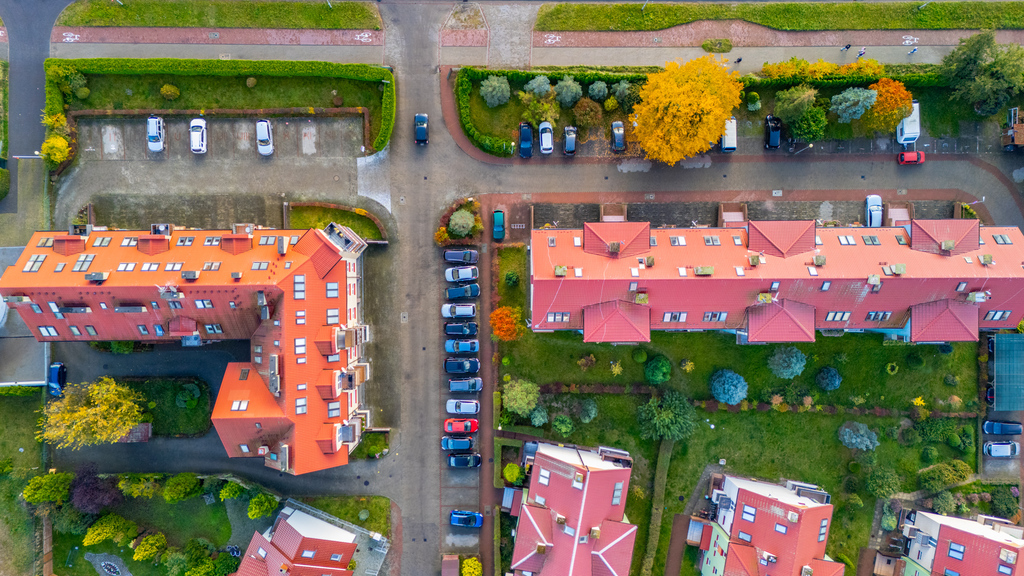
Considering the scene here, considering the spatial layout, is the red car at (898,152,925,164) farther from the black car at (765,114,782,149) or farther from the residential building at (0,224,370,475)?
the residential building at (0,224,370,475)

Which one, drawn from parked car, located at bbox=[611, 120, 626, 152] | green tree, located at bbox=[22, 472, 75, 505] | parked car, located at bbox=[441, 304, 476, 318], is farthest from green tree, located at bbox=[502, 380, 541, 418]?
green tree, located at bbox=[22, 472, 75, 505]

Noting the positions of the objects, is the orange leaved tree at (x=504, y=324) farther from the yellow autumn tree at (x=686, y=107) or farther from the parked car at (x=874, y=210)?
the parked car at (x=874, y=210)

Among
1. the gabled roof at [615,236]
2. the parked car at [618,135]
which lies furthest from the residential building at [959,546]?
the parked car at [618,135]

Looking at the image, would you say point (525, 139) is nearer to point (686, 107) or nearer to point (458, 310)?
point (686, 107)

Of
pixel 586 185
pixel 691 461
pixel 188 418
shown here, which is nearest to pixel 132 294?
pixel 188 418

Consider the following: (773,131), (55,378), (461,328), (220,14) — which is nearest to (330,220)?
(461,328)

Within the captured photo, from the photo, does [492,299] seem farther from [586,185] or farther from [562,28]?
[562,28]

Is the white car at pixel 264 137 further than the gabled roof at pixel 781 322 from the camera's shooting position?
Yes
